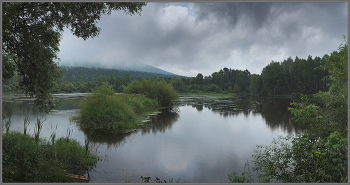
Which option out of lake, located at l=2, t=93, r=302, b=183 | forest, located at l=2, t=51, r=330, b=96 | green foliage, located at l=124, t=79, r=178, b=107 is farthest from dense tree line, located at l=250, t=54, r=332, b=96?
lake, located at l=2, t=93, r=302, b=183

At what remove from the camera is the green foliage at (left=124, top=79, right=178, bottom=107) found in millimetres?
26781

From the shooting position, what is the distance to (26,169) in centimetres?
475

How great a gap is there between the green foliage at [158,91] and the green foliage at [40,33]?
64.2 feet

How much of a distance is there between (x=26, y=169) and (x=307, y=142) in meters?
6.78

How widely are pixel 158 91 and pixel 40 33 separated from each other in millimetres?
20868

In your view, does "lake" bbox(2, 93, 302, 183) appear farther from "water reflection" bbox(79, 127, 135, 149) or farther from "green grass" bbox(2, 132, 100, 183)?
"green grass" bbox(2, 132, 100, 183)

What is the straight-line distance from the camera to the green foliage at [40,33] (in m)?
5.73

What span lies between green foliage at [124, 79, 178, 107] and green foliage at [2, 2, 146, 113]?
64.2 ft

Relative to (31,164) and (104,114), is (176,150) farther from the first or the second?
(104,114)

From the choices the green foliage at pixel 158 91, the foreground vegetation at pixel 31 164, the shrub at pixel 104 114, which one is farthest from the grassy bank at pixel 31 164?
the green foliage at pixel 158 91

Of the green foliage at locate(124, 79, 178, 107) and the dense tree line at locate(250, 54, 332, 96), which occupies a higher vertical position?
the dense tree line at locate(250, 54, 332, 96)

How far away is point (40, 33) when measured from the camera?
6.24 metres

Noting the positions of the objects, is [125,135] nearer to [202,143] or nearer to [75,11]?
[202,143]

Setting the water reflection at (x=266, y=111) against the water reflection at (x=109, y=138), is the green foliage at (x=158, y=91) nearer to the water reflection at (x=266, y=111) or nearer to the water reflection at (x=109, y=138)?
the water reflection at (x=266, y=111)
